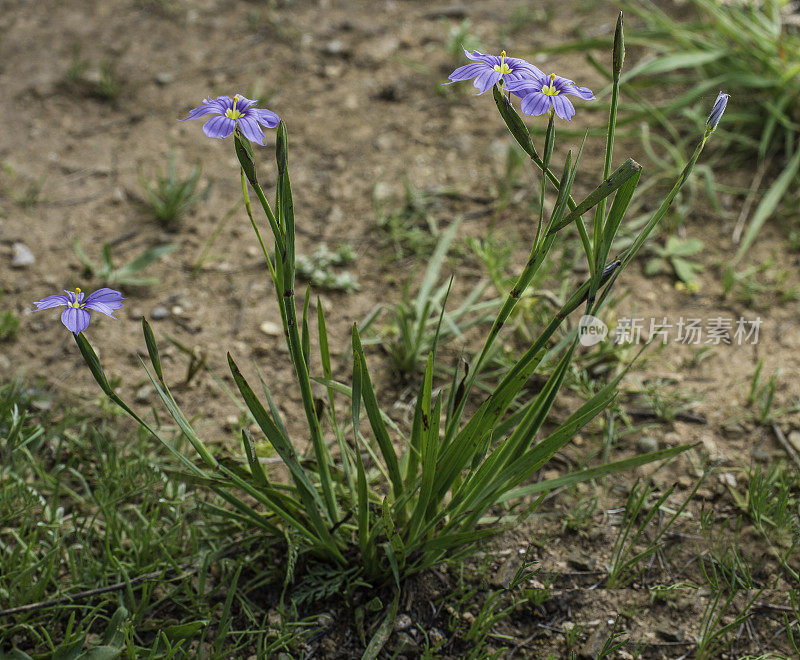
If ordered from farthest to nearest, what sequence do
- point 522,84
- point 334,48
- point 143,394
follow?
point 334,48
point 143,394
point 522,84

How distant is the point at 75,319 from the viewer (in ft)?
3.30

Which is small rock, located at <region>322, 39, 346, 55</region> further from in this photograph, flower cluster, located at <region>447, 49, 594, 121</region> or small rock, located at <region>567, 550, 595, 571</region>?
small rock, located at <region>567, 550, 595, 571</region>

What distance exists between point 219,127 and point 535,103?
0.44 m

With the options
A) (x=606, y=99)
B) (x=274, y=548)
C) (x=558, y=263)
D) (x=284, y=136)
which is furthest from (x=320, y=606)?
(x=606, y=99)

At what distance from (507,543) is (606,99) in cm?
190

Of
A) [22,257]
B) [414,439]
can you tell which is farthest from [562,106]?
[22,257]

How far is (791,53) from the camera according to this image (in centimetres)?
257

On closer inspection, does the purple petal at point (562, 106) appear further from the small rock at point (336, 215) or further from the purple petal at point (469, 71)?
the small rock at point (336, 215)

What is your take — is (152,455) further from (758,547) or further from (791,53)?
(791,53)

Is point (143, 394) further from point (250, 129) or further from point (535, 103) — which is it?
point (535, 103)

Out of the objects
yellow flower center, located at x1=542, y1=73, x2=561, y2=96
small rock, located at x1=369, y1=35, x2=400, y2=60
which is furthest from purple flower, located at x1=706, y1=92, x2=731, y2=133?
small rock, located at x1=369, y1=35, x2=400, y2=60

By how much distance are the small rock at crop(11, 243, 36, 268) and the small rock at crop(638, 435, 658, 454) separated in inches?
73.3

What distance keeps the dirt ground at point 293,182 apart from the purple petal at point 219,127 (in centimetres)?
101

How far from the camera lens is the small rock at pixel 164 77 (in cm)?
289
